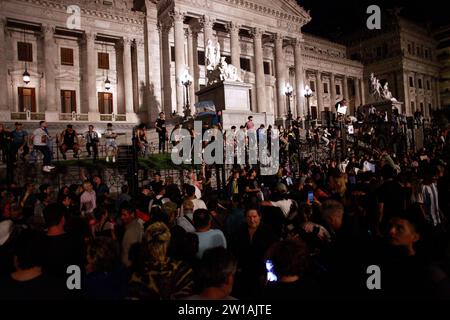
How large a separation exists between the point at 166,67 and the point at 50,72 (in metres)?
9.48

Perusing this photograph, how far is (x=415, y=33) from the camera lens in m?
58.5

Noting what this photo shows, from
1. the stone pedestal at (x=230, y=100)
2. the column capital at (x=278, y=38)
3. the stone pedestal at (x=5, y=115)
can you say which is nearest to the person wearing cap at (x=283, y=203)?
the stone pedestal at (x=230, y=100)

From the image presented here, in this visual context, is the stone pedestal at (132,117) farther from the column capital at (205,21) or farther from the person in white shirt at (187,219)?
the person in white shirt at (187,219)

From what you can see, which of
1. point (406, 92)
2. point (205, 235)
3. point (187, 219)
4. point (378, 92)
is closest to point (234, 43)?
point (378, 92)

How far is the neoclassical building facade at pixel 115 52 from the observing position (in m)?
30.4

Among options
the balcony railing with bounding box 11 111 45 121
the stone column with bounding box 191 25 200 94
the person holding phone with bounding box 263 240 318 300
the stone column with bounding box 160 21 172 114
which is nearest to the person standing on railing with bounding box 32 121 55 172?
the person holding phone with bounding box 263 240 318 300

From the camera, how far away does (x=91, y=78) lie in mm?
32406

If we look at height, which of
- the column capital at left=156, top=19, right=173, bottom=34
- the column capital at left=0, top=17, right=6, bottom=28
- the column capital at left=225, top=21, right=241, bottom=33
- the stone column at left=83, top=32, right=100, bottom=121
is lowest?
the stone column at left=83, top=32, right=100, bottom=121

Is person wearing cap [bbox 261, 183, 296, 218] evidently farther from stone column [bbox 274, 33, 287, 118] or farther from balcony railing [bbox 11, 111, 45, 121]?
stone column [bbox 274, 33, 287, 118]

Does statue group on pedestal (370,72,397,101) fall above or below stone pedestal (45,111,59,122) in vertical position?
above

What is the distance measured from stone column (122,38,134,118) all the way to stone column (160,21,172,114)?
3.02 metres

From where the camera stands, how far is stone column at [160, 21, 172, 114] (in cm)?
3306
